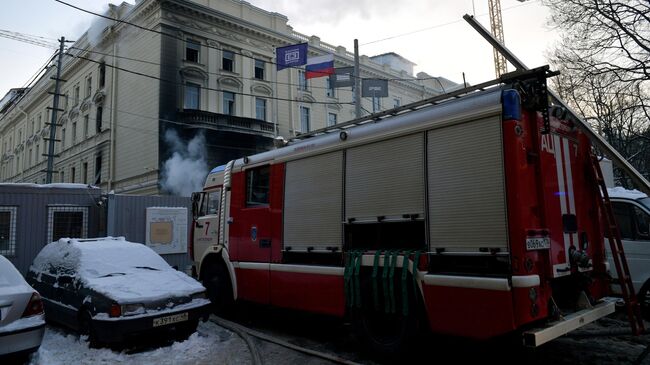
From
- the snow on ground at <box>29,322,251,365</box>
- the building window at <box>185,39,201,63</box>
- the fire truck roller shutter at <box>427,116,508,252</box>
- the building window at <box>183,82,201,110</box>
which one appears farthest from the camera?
the building window at <box>185,39,201,63</box>

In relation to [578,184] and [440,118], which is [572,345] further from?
[440,118]

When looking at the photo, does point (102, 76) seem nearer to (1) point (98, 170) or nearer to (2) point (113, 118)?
(2) point (113, 118)

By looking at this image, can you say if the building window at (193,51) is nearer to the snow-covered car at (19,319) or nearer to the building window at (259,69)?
the building window at (259,69)

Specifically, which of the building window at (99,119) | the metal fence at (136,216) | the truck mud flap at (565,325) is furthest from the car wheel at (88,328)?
the building window at (99,119)

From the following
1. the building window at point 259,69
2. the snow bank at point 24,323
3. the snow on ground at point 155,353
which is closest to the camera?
the snow bank at point 24,323

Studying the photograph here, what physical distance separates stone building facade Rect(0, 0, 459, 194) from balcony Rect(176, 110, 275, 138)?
0.07m

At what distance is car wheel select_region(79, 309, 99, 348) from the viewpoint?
6382 millimetres

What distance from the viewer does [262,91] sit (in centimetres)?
3372

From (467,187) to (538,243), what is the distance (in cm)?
95

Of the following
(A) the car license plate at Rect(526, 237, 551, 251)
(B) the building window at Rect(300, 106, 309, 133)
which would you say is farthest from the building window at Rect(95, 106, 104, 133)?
(A) the car license plate at Rect(526, 237, 551, 251)

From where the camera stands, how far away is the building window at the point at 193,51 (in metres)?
29.8

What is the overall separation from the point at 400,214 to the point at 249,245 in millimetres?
3475

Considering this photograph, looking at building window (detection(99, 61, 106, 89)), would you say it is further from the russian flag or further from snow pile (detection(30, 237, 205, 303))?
snow pile (detection(30, 237, 205, 303))

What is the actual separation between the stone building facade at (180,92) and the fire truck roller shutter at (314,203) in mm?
18347
